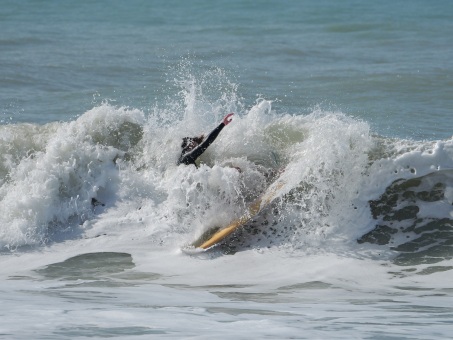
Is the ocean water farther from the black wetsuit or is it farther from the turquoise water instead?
the turquoise water

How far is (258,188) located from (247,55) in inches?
505

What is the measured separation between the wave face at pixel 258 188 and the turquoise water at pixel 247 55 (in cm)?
352

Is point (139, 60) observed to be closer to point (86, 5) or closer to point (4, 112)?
point (4, 112)

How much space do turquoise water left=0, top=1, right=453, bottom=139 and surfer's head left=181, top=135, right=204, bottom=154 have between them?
4.05 meters

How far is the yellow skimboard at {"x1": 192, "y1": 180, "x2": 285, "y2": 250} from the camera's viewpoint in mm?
9531

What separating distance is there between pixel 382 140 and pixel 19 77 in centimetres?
1047

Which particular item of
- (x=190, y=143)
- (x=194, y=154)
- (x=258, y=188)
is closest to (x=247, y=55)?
(x=190, y=143)

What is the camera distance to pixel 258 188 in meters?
10.1

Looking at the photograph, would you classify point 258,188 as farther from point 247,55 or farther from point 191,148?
point 247,55

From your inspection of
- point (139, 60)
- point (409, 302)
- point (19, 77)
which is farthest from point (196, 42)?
point (409, 302)

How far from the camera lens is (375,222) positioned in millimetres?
9812

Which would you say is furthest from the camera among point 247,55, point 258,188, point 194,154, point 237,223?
point 247,55

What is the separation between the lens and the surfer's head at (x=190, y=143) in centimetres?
1069

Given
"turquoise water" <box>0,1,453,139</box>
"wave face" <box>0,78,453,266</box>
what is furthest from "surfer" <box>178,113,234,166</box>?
"turquoise water" <box>0,1,453,139</box>
